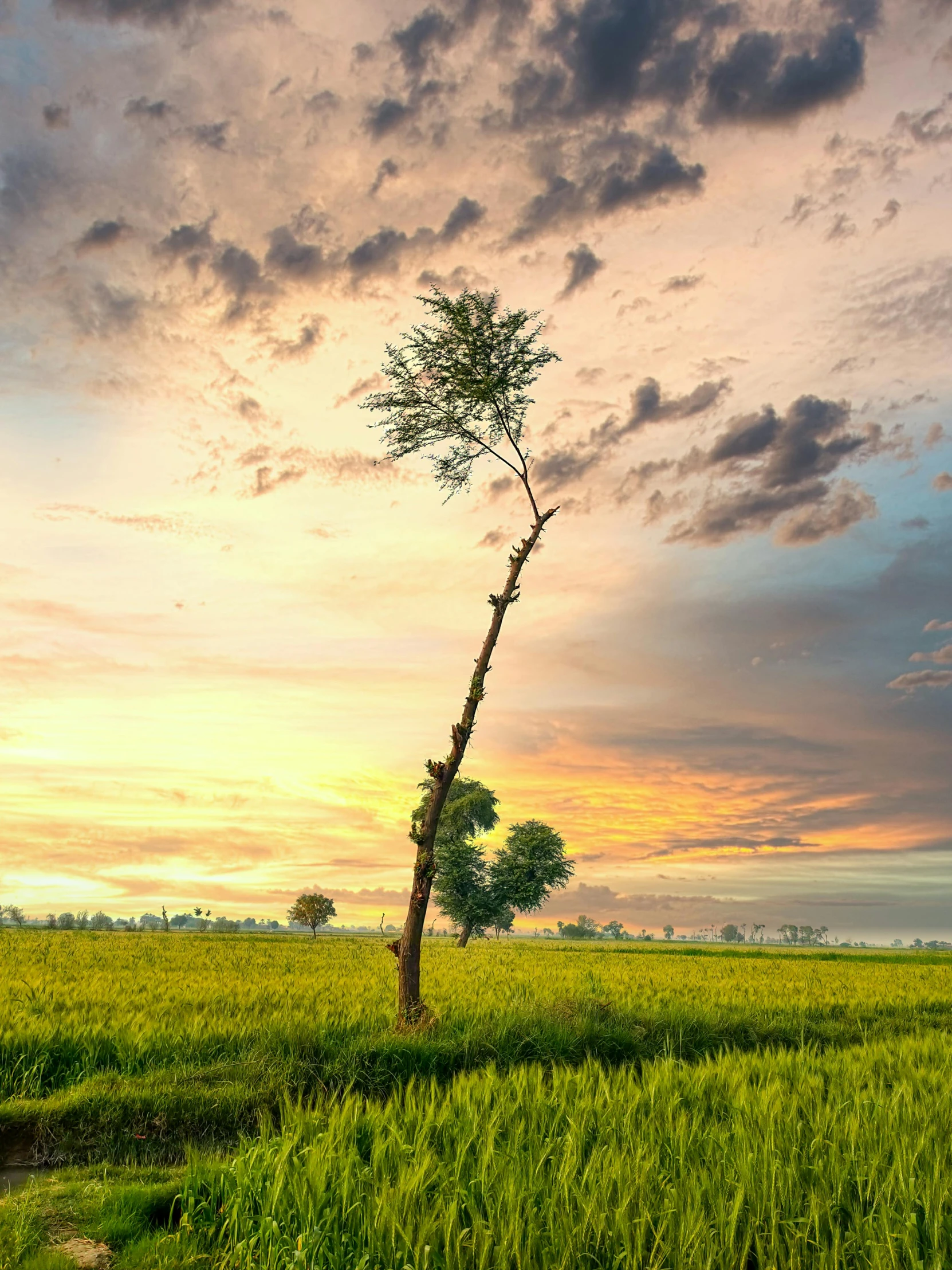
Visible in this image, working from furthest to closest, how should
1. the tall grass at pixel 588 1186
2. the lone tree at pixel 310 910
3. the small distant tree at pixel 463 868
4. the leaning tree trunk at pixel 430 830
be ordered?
the lone tree at pixel 310 910, the small distant tree at pixel 463 868, the leaning tree trunk at pixel 430 830, the tall grass at pixel 588 1186

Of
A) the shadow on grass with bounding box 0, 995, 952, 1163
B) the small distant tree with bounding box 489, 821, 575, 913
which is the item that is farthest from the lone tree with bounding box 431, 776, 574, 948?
the shadow on grass with bounding box 0, 995, 952, 1163

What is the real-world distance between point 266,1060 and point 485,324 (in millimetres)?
13130

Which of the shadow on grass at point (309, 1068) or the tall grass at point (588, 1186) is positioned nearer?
the tall grass at point (588, 1186)

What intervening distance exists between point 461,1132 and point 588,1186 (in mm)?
1531

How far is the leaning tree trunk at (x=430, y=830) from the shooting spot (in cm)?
1290

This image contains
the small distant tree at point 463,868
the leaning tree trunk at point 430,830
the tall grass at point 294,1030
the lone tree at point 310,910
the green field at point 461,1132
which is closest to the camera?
the green field at point 461,1132

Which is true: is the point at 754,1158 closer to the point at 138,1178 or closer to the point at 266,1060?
the point at 138,1178

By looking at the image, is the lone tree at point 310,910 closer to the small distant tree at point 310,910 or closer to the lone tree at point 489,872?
the small distant tree at point 310,910

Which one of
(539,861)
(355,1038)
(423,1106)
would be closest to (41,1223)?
(423,1106)

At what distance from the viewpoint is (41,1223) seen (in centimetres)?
589

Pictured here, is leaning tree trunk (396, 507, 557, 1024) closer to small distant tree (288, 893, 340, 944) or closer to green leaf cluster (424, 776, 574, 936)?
green leaf cluster (424, 776, 574, 936)

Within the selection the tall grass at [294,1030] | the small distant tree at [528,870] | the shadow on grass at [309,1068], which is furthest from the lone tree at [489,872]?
the shadow on grass at [309,1068]

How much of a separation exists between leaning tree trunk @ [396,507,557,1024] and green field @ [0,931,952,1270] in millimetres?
818

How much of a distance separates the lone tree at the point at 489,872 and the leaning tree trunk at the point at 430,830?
43.9 meters
